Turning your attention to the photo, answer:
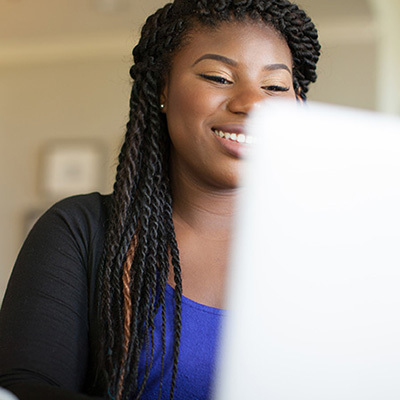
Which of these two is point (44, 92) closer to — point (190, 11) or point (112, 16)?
point (112, 16)

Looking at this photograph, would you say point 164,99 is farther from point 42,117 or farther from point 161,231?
point 42,117

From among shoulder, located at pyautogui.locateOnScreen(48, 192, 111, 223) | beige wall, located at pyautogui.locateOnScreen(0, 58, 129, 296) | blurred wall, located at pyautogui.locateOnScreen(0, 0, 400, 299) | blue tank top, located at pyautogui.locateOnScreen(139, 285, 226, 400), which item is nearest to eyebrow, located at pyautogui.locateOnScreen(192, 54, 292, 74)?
shoulder, located at pyautogui.locateOnScreen(48, 192, 111, 223)

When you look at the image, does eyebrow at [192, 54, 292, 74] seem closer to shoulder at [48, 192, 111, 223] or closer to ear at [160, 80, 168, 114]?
ear at [160, 80, 168, 114]

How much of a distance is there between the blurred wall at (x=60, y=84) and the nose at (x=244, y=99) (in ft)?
8.38

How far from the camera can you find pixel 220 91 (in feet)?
3.37

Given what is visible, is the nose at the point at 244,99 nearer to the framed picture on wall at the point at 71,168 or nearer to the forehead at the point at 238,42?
the forehead at the point at 238,42

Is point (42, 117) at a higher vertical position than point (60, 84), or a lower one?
lower

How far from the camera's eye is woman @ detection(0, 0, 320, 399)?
0.91 m

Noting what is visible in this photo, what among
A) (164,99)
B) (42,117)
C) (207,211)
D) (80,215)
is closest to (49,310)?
(80,215)

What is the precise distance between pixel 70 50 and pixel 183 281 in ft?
10.5

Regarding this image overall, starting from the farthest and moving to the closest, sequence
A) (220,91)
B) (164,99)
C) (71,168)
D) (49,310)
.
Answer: (71,168)
(164,99)
(220,91)
(49,310)

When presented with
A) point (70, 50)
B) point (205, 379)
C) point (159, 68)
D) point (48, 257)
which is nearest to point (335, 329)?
point (205, 379)

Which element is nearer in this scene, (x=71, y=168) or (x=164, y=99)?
(x=164, y=99)

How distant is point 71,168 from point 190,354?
3092 mm
